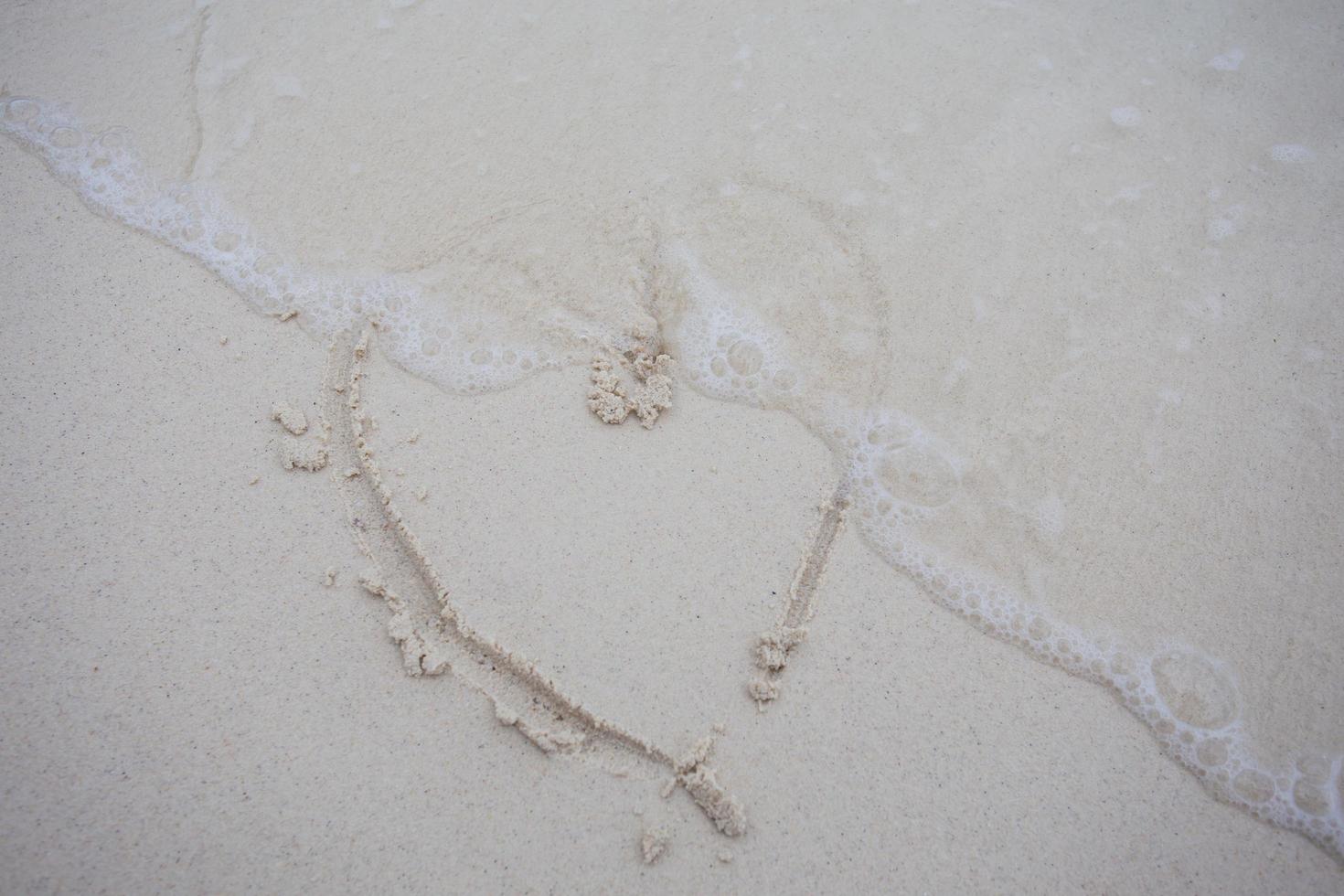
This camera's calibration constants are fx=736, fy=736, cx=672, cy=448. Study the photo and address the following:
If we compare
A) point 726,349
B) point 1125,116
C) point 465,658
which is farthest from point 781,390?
point 1125,116

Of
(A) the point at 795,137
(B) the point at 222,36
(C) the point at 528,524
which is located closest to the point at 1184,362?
(A) the point at 795,137

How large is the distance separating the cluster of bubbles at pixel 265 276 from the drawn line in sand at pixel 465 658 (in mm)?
328

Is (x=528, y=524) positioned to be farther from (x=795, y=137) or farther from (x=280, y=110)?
(x=280, y=110)

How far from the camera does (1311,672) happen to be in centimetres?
186

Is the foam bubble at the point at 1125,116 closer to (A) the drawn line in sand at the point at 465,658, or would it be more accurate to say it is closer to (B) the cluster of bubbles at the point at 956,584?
(B) the cluster of bubbles at the point at 956,584

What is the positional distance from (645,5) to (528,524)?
6.85 feet

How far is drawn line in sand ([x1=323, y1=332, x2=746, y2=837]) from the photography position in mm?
1701

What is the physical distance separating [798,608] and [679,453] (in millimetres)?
542

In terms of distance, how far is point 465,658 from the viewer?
1.83 metres

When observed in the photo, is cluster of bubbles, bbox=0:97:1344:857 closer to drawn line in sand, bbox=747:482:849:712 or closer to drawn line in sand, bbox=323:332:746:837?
drawn line in sand, bbox=747:482:849:712

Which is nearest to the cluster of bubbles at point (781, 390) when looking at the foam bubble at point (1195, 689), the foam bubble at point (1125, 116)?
the foam bubble at point (1195, 689)

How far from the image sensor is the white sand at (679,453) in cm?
167

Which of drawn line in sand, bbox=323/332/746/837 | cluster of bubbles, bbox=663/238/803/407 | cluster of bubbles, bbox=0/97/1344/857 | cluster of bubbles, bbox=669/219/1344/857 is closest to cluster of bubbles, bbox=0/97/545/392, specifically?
cluster of bubbles, bbox=0/97/1344/857

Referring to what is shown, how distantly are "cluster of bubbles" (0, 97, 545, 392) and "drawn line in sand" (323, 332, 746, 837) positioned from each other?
328 mm
